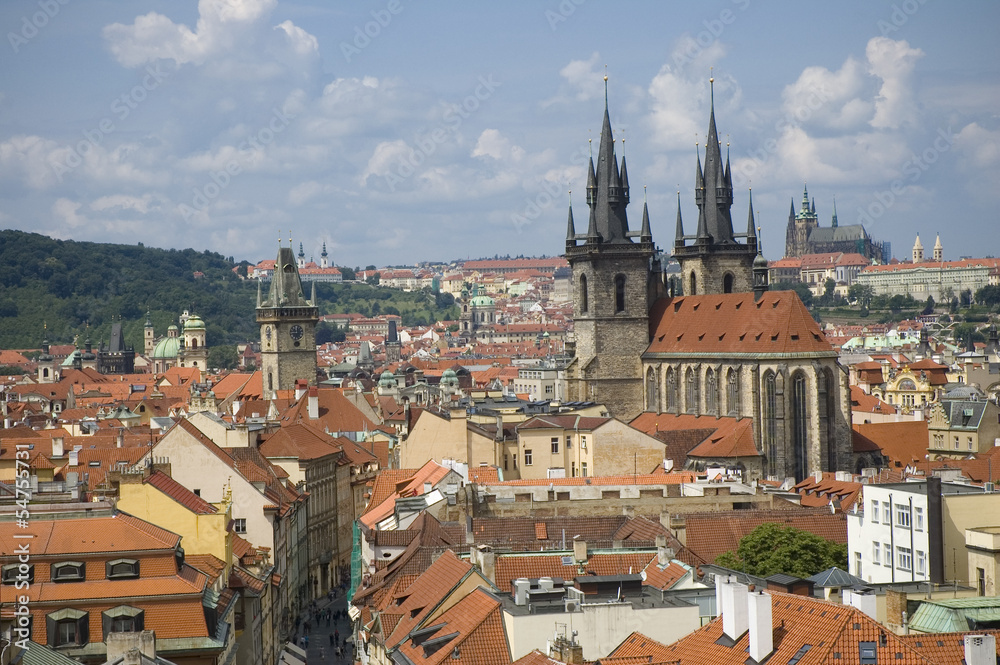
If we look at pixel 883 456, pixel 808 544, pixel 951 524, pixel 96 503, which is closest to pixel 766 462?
pixel 883 456

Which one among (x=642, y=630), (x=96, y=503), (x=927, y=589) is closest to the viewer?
(x=642, y=630)

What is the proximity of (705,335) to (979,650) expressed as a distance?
77177mm

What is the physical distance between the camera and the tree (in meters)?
43.8

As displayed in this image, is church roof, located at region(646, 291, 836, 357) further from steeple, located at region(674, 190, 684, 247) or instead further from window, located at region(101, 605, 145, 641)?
window, located at region(101, 605, 145, 641)

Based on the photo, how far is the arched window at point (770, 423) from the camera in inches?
3629

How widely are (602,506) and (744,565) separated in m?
12.7

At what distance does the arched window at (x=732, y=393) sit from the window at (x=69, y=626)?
225 ft

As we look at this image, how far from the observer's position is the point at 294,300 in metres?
132

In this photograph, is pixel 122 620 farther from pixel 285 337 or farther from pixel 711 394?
pixel 285 337

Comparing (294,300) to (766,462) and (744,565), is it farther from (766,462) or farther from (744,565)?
(744,565)

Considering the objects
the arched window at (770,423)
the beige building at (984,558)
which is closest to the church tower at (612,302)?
the arched window at (770,423)

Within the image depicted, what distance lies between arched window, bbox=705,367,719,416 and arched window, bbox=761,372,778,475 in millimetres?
5603

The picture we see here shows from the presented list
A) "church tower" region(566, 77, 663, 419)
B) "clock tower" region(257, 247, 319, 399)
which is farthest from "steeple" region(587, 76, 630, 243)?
"clock tower" region(257, 247, 319, 399)

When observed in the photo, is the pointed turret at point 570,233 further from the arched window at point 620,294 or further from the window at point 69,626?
the window at point 69,626
